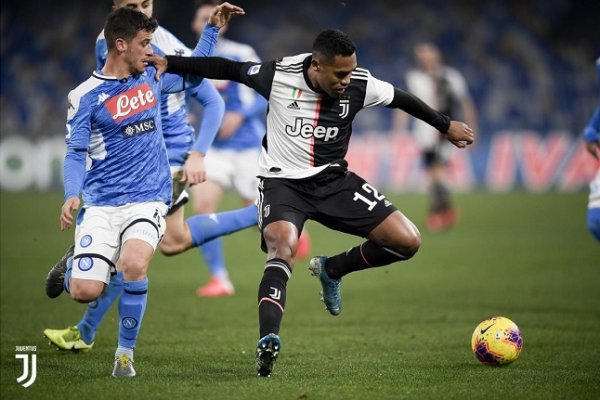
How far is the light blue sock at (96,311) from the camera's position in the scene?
280 inches

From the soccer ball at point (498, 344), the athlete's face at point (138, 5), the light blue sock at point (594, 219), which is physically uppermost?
the athlete's face at point (138, 5)

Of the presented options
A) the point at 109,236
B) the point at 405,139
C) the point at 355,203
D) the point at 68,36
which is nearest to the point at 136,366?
the point at 109,236

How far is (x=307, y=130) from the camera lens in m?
6.57

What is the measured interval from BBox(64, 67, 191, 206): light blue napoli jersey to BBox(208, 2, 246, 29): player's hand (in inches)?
26.2

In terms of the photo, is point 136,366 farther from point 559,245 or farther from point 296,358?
point 559,245

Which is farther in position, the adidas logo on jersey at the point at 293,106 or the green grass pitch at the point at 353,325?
the adidas logo on jersey at the point at 293,106

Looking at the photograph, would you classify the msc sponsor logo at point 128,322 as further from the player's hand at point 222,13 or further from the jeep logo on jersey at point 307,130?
the player's hand at point 222,13

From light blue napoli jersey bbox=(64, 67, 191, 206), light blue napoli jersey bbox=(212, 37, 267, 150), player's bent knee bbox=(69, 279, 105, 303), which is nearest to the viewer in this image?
player's bent knee bbox=(69, 279, 105, 303)

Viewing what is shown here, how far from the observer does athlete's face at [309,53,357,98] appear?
619cm

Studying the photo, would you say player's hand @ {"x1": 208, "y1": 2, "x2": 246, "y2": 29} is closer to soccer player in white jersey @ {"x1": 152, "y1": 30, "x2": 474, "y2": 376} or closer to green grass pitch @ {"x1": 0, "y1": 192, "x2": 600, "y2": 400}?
soccer player in white jersey @ {"x1": 152, "y1": 30, "x2": 474, "y2": 376}

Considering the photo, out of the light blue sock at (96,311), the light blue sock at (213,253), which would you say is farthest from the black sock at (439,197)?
the light blue sock at (96,311)

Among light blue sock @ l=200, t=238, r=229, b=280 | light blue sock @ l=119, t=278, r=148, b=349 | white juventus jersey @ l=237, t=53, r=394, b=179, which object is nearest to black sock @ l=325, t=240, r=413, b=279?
white juventus jersey @ l=237, t=53, r=394, b=179

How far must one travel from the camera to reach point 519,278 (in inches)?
455

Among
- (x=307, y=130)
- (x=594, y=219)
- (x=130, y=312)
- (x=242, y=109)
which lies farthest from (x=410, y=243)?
(x=242, y=109)
